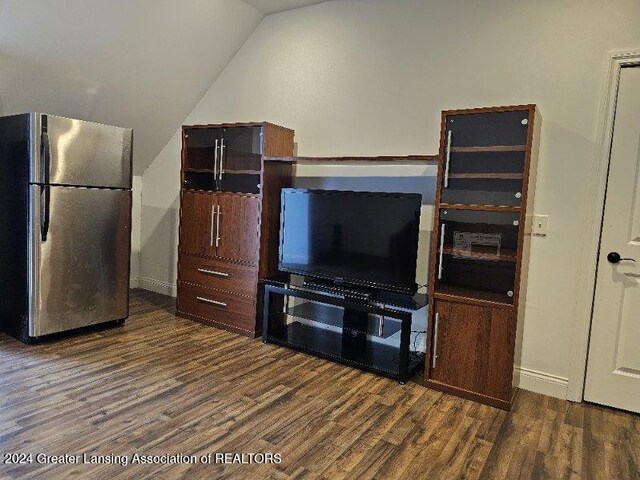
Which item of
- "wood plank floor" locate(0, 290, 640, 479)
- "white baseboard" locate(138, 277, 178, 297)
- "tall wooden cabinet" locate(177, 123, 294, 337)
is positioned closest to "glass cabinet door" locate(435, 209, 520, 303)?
"wood plank floor" locate(0, 290, 640, 479)

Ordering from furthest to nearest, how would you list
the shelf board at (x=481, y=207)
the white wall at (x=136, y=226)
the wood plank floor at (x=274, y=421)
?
1. the white wall at (x=136, y=226)
2. the shelf board at (x=481, y=207)
3. the wood plank floor at (x=274, y=421)

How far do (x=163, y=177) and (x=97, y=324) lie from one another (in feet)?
6.12

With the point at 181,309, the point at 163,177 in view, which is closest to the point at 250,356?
the point at 181,309

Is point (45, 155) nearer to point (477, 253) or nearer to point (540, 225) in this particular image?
point (477, 253)

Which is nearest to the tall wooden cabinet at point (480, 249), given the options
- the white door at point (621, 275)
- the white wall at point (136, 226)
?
the white door at point (621, 275)

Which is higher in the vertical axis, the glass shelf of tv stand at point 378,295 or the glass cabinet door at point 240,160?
the glass cabinet door at point 240,160

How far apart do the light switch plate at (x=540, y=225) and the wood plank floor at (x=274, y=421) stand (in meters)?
1.04

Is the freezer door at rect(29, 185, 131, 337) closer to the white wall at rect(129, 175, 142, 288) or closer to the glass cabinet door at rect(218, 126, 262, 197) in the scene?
the glass cabinet door at rect(218, 126, 262, 197)

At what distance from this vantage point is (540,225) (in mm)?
2832

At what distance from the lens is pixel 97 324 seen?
11.5 feet

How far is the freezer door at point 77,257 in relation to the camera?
3.08m

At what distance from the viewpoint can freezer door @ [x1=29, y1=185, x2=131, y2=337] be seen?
10.1 feet

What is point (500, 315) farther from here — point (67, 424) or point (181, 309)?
point (181, 309)

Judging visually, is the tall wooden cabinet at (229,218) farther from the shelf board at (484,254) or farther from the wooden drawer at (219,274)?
the shelf board at (484,254)
